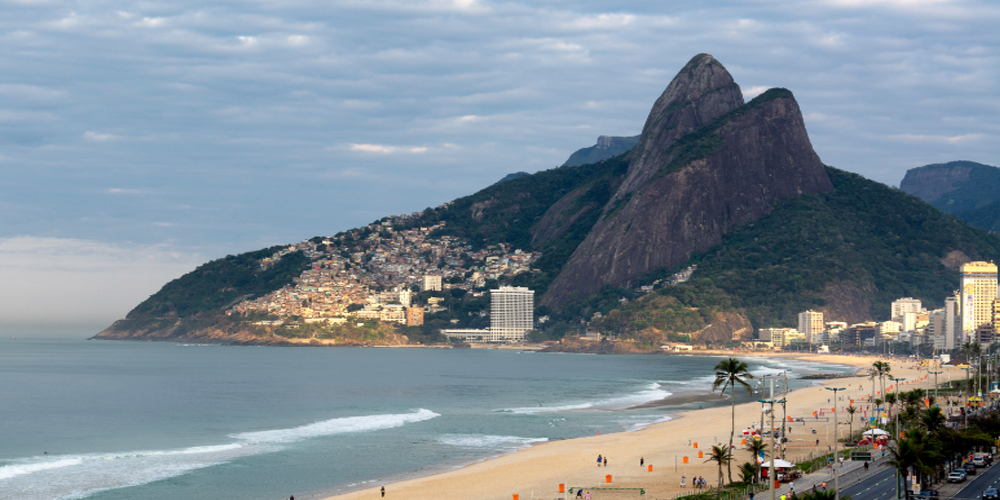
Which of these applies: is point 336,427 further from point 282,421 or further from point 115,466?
point 115,466

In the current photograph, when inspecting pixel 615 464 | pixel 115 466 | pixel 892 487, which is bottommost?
pixel 115 466

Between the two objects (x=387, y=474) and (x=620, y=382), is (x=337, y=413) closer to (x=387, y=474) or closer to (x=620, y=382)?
(x=387, y=474)

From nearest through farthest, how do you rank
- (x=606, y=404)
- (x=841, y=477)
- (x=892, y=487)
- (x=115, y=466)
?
(x=892, y=487) < (x=841, y=477) < (x=115, y=466) < (x=606, y=404)

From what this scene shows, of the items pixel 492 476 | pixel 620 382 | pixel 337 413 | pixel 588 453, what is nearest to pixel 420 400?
pixel 337 413

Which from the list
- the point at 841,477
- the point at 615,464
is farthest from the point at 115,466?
the point at 841,477

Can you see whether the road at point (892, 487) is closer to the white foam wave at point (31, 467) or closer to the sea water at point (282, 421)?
the sea water at point (282, 421)

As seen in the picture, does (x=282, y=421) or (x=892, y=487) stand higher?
(x=892, y=487)

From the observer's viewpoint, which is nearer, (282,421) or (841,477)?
(841,477)
